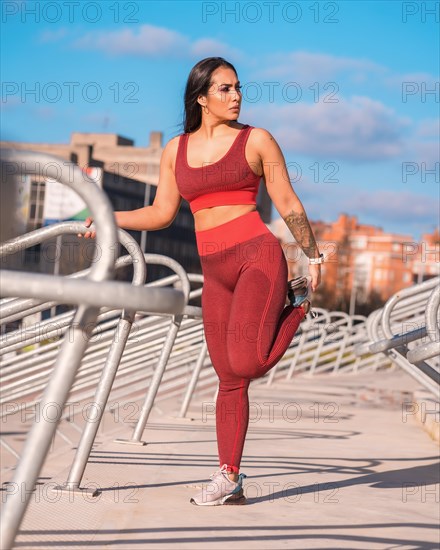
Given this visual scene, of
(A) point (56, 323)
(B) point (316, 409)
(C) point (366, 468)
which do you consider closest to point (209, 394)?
(B) point (316, 409)

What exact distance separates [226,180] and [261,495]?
3.98 ft

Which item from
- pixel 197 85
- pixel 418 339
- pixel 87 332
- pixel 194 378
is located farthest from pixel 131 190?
pixel 87 332

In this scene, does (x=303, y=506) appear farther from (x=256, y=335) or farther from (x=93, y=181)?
(x=93, y=181)

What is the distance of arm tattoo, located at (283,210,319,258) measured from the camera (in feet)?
12.9

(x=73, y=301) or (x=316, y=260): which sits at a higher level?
(x=316, y=260)

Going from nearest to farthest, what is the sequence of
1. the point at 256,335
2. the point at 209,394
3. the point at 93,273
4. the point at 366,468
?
1. the point at 93,273
2. the point at 256,335
3. the point at 366,468
4. the point at 209,394

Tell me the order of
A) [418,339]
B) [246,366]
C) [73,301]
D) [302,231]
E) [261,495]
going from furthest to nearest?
[418,339]
[261,495]
[302,231]
[246,366]
[73,301]

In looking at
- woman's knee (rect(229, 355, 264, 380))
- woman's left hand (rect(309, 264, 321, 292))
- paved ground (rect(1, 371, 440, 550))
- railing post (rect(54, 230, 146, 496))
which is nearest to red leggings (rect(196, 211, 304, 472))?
woman's knee (rect(229, 355, 264, 380))

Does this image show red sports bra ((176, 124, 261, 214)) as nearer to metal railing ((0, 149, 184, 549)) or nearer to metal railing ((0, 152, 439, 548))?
metal railing ((0, 152, 439, 548))

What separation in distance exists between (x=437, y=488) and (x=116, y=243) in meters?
3.31

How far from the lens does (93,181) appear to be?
181 centimetres

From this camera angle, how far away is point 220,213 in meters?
3.83

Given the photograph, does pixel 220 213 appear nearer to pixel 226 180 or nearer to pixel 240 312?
pixel 226 180

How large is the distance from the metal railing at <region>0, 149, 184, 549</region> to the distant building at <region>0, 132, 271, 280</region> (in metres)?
60.1
